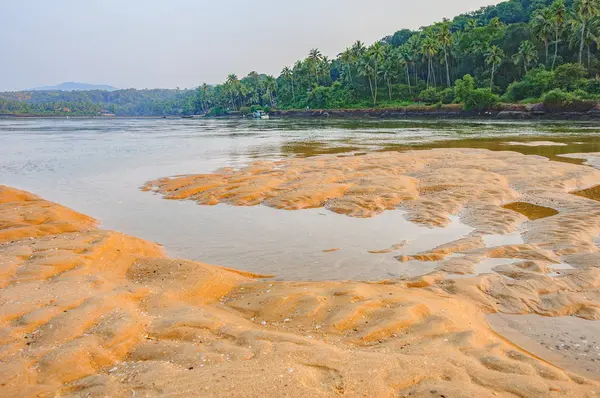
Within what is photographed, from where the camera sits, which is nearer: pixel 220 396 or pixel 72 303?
pixel 220 396

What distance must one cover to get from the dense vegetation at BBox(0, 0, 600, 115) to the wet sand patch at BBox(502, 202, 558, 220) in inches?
2389

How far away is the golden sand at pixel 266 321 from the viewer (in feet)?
13.6

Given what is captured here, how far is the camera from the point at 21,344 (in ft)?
16.1

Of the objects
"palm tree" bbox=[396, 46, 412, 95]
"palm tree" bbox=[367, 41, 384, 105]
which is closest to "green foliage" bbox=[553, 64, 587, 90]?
"palm tree" bbox=[396, 46, 412, 95]

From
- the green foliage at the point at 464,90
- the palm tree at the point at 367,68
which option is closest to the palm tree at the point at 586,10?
the green foliage at the point at 464,90

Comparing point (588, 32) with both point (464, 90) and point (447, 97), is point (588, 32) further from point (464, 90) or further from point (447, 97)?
point (447, 97)

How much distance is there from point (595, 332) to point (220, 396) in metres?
5.15

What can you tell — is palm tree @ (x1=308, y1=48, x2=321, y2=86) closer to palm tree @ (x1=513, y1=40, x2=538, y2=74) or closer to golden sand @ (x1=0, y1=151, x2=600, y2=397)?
palm tree @ (x1=513, y1=40, x2=538, y2=74)

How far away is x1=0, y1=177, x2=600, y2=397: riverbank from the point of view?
412cm

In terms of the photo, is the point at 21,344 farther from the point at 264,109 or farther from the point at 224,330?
the point at 264,109

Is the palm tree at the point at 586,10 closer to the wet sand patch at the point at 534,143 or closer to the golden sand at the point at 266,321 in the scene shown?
the wet sand patch at the point at 534,143

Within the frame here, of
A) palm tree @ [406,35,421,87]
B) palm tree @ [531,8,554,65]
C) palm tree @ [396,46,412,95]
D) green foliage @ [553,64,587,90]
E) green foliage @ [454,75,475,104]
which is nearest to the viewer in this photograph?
green foliage @ [553,64,587,90]

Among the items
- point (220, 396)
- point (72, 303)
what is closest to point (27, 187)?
point (72, 303)

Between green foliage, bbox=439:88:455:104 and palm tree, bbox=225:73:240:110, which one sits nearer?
green foliage, bbox=439:88:455:104
